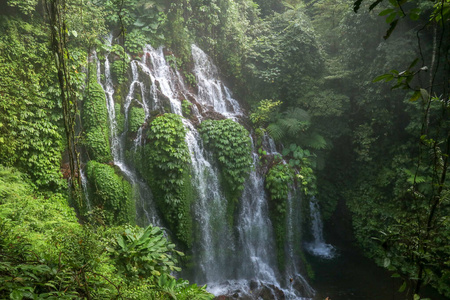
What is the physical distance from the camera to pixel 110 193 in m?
6.26

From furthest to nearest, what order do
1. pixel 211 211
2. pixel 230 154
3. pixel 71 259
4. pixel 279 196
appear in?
pixel 279 196 < pixel 230 154 < pixel 211 211 < pixel 71 259

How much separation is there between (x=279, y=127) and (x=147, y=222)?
5310 mm

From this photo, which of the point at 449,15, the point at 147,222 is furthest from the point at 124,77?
the point at 449,15

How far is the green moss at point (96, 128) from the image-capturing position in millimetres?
6562

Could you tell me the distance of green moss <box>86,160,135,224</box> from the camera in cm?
620

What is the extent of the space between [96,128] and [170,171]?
2.20 meters

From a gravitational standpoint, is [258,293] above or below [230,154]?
below

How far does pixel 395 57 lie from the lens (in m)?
7.82

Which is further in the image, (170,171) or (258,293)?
(258,293)

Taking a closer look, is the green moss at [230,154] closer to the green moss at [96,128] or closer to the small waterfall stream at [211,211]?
the small waterfall stream at [211,211]

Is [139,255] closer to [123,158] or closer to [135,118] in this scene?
[123,158]

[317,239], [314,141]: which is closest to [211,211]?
[314,141]

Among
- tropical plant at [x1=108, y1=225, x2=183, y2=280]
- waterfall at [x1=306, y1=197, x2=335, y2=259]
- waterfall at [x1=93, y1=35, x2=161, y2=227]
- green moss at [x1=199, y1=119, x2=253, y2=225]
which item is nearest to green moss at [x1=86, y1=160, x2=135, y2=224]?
waterfall at [x1=93, y1=35, x2=161, y2=227]

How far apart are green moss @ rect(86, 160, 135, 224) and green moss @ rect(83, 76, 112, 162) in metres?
0.31
